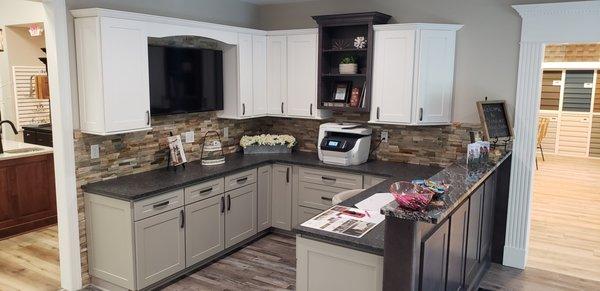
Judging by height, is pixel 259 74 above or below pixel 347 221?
above

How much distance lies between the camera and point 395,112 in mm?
4262

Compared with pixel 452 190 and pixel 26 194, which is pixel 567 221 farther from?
pixel 26 194

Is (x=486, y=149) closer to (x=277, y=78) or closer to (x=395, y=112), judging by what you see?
(x=395, y=112)

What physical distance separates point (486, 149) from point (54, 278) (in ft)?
12.0

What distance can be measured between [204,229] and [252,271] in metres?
0.56

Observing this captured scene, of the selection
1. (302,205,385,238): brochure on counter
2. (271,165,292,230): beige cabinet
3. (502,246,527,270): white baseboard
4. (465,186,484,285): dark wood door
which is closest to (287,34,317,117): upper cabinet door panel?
(271,165,292,230): beige cabinet

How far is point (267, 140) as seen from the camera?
4.95 meters

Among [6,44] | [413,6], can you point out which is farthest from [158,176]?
[6,44]

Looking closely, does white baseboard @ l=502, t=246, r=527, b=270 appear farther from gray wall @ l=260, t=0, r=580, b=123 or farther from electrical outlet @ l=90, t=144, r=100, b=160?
electrical outlet @ l=90, t=144, r=100, b=160

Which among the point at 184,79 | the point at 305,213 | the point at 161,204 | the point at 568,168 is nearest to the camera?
the point at 161,204

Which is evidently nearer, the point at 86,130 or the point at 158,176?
the point at 86,130

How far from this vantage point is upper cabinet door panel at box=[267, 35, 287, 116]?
192 inches

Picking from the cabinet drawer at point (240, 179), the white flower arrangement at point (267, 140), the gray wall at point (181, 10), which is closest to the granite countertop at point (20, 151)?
Answer: the gray wall at point (181, 10)

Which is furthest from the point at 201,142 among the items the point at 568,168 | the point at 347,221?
the point at 568,168
